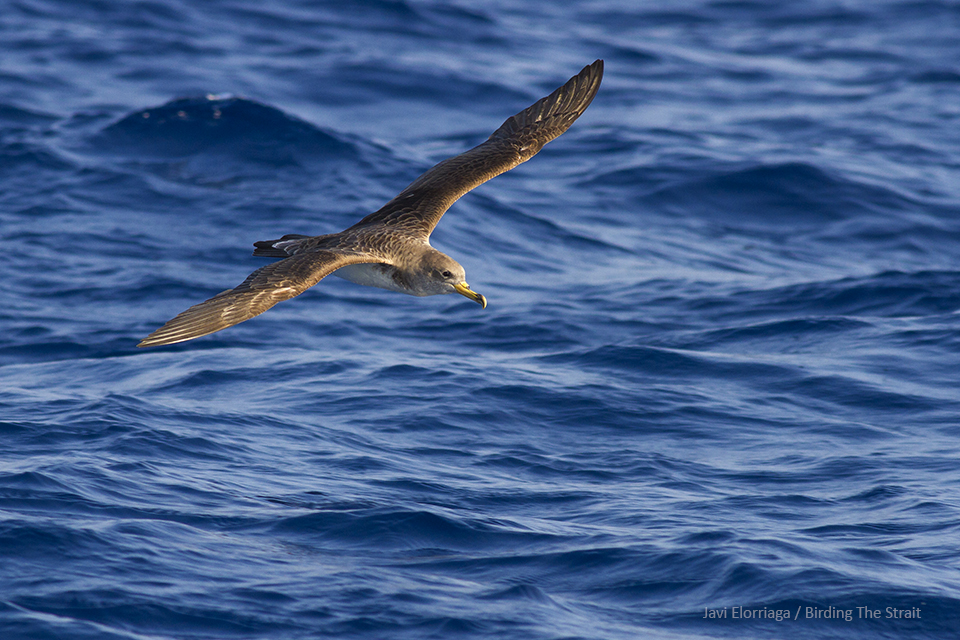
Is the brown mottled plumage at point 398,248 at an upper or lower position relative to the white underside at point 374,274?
upper

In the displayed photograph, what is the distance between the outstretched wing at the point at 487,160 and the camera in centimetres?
1055

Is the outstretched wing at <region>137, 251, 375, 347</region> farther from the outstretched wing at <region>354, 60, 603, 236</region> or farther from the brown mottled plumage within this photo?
the outstretched wing at <region>354, 60, 603, 236</region>

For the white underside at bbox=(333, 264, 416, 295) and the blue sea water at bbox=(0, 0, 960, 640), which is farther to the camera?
the white underside at bbox=(333, 264, 416, 295)

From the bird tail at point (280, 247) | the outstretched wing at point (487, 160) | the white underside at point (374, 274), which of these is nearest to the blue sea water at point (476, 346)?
the white underside at point (374, 274)

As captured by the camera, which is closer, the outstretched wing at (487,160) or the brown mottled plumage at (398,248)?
the brown mottled plumage at (398,248)

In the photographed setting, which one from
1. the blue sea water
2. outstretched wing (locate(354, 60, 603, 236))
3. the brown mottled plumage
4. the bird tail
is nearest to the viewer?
the blue sea water

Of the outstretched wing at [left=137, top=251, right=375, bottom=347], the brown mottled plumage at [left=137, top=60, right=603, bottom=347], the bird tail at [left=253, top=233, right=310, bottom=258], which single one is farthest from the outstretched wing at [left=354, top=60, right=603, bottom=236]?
the outstretched wing at [left=137, top=251, right=375, bottom=347]

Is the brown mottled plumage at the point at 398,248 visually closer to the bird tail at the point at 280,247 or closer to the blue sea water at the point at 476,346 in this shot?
the bird tail at the point at 280,247

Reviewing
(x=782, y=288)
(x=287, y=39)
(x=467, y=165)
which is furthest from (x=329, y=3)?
(x=467, y=165)

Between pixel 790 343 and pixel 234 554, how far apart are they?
7.34m

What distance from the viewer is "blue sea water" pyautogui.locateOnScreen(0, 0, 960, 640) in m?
7.91

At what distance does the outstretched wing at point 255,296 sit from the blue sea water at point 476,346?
1487mm

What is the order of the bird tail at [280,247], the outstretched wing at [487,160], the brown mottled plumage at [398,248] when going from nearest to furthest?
1. the brown mottled plumage at [398,248]
2. the bird tail at [280,247]
3. the outstretched wing at [487,160]

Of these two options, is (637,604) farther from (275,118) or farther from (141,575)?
(275,118)
